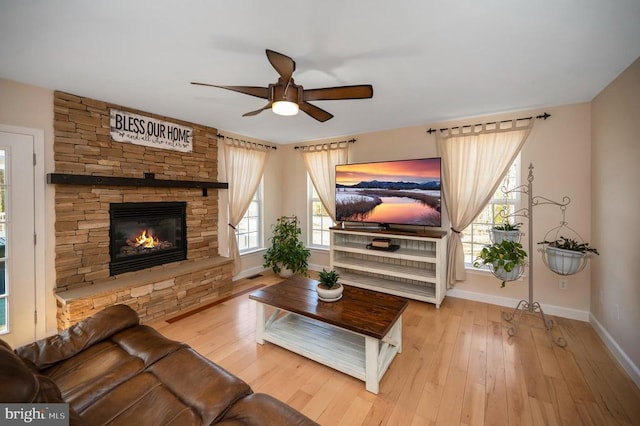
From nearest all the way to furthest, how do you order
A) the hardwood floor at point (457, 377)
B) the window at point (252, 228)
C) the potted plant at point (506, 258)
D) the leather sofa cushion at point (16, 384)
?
1. the leather sofa cushion at point (16, 384)
2. the hardwood floor at point (457, 377)
3. the potted plant at point (506, 258)
4. the window at point (252, 228)

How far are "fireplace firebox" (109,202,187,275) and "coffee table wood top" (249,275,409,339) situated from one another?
1.71 m

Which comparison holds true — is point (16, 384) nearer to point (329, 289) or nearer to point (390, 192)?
point (329, 289)

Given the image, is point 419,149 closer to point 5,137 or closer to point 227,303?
point 227,303

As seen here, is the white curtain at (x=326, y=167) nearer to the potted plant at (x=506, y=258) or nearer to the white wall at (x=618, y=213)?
the potted plant at (x=506, y=258)

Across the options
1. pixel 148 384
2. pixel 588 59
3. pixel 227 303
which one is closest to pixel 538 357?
pixel 588 59

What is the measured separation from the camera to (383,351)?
2027 mm

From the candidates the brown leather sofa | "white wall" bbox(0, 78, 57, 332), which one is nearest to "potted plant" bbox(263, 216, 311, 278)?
"white wall" bbox(0, 78, 57, 332)

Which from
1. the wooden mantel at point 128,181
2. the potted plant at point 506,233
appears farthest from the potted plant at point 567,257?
the wooden mantel at point 128,181

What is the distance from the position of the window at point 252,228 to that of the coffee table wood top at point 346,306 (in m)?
2.02

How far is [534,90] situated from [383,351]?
2764 millimetres

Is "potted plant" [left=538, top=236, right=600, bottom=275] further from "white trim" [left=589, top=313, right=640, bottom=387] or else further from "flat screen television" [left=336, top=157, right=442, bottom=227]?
"flat screen television" [left=336, top=157, right=442, bottom=227]

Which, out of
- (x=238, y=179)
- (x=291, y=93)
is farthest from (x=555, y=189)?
(x=238, y=179)

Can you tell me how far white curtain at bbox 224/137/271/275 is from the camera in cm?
398

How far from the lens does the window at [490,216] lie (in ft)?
10.3
